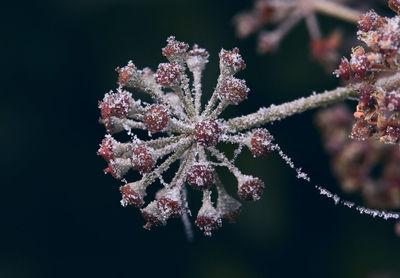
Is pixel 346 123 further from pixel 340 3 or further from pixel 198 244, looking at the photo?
pixel 198 244

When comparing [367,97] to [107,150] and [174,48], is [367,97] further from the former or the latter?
[107,150]

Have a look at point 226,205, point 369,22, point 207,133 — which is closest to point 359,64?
point 369,22

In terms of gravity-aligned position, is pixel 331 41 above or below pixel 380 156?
above

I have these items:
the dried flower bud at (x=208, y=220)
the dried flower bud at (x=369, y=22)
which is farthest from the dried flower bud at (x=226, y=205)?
the dried flower bud at (x=369, y=22)

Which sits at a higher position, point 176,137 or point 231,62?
point 231,62

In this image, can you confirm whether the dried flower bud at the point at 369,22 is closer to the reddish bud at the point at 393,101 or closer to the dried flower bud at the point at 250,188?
the reddish bud at the point at 393,101

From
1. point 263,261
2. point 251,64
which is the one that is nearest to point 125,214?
point 263,261

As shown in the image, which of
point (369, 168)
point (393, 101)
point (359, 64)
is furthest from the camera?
point (369, 168)

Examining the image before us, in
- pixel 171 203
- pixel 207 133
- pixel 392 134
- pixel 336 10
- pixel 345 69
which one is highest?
pixel 336 10
